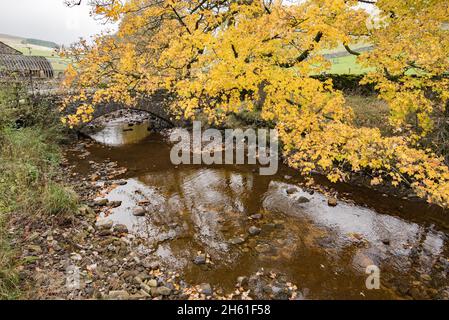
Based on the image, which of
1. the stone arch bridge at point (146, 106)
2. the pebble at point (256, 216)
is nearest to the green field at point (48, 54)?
the stone arch bridge at point (146, 106)

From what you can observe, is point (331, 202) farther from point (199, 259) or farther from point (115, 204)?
point (115, 204)

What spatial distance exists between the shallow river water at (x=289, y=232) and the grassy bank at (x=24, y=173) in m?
1.93

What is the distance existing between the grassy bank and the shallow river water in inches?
76.0

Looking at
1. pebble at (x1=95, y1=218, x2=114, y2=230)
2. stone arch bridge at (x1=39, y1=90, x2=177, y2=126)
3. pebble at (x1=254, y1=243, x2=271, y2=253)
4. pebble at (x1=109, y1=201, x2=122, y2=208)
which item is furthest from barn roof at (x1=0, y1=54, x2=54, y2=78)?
pebble at (x1=254, y1=243, x2=271, y2=253)

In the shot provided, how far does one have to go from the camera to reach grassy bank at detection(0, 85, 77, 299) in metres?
5.98

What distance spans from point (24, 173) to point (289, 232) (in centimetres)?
848

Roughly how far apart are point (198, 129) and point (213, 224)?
11021 millimetres

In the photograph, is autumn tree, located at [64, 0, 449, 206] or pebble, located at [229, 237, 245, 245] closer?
autumn tree, located at [64, 0, 449, 206]

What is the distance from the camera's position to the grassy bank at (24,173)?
5.98 meters

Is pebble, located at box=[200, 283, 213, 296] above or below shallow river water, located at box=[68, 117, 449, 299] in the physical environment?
below

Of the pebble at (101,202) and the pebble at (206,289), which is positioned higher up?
the pebble at (101,202)

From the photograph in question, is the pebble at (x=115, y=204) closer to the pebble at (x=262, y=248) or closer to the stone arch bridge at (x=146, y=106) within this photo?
the pebble at (x=262, y=248)

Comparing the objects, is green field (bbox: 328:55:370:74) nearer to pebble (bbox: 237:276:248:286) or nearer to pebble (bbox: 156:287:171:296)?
pebble (bbox: 237:276:248:286)
